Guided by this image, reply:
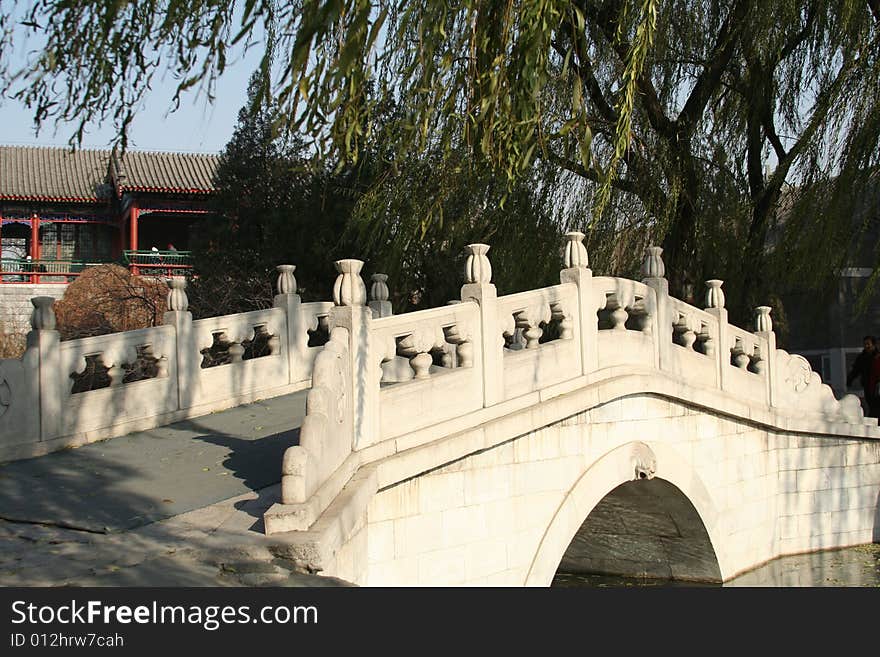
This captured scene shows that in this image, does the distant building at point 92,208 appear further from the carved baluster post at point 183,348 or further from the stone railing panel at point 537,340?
the stone railing panel at point 537,340

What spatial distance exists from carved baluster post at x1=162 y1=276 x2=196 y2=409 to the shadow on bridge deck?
272mm

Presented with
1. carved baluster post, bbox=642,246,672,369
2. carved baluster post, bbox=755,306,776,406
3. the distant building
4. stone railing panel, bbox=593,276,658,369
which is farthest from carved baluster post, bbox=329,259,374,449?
the distant building

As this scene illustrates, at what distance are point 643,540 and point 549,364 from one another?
3510mm

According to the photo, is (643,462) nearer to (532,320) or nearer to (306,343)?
(532,320)

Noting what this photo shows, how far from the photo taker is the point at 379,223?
943 centimetres

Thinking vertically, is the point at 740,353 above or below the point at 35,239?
below

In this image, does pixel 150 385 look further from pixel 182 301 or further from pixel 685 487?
pixel 685 487

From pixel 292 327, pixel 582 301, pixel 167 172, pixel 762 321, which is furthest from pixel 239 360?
pixel 167 172

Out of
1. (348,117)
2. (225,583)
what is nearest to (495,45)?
(348,117)

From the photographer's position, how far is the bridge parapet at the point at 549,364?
527cm

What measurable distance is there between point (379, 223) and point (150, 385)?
2.96 metres

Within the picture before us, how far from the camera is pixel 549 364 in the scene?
6645 millimetres

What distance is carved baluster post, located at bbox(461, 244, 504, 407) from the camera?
19.7 feet

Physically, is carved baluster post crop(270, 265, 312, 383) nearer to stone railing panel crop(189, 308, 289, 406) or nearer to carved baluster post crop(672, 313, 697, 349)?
stone railing panel crop(189, 308, 289, 406)
